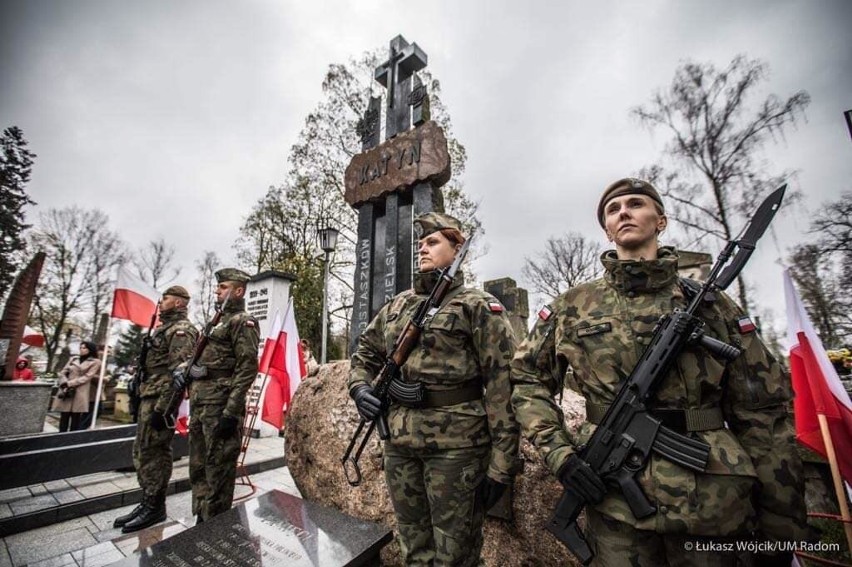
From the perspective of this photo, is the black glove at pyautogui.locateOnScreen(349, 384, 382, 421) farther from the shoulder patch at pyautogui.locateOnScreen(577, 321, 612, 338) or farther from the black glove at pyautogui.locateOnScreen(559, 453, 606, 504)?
the shoulder patch at pyautogui.locateOnScreen(577, 321, 612, 338)

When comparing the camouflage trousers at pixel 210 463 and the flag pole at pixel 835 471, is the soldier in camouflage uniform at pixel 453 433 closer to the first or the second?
the camouflage trousers at pixel 210 463

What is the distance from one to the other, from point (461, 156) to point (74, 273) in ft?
75.8

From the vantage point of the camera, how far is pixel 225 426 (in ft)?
10.2

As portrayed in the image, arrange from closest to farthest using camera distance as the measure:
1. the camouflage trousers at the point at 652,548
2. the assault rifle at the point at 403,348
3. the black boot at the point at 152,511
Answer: the camouflage trousers at the point at 652,548 → the assault rifle at the point at 403,348 → the black boot at the point at 152,511

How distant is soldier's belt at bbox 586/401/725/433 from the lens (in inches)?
50.5

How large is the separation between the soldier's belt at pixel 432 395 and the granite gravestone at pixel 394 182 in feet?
9.84

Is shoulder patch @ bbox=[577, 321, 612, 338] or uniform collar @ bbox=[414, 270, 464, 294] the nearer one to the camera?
shoulder patch @ bbox=[577, 321, 612, 338]

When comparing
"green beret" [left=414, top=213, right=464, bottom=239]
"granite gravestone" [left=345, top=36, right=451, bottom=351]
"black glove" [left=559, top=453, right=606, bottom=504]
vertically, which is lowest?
"black glove" [left=559, top=453, right=606, bottom=504]

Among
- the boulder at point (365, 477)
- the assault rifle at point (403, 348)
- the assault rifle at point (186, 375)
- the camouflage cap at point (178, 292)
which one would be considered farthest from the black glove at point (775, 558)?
the camouflage cap at point (178, 292)

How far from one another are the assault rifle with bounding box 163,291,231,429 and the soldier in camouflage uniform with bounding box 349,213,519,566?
2190mm

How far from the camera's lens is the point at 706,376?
132cm

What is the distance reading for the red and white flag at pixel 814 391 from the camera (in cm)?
252

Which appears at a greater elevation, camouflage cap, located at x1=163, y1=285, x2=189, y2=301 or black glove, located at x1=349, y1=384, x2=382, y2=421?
camouflage cap, located at x1=163, y1=285, x2=189, y2=301

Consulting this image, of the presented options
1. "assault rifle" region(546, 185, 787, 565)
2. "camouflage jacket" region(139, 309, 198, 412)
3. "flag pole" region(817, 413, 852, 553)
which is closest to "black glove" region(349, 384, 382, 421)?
"assault rifle" region(546, 185, 787, 565)
